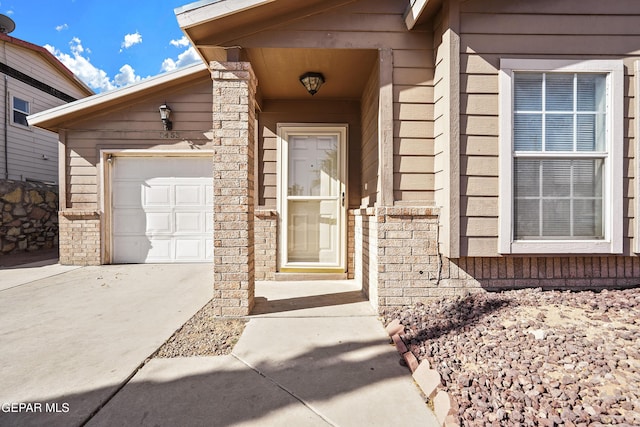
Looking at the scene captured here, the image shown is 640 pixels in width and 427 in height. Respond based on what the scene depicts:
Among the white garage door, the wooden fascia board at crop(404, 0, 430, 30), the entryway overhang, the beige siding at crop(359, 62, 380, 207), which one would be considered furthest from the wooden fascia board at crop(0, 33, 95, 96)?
the wooden fascia board at crop(404, 0, 430, 30)

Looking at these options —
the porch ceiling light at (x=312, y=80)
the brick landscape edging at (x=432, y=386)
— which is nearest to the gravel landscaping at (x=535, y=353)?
the brick landscape edging at (x=432, y=386)

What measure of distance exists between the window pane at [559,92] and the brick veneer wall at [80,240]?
6.34m

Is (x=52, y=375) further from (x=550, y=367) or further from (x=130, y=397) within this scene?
(x=550, y=367)

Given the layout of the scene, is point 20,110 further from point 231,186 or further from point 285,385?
point 285,385

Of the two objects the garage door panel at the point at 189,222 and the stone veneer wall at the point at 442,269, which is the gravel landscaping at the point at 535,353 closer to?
the stone veneer wall at the point at 442,269

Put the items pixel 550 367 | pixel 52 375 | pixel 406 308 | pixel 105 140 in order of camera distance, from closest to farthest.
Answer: pixel 550 367 → pixel 52 375 → pixel 406 308 → pixel 105 140

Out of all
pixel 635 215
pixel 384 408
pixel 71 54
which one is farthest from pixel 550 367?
pixel 71 54

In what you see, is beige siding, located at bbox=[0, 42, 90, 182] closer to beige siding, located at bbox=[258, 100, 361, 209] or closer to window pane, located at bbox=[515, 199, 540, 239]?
beige siding, located at bbox=[258, 100, 361, 209]

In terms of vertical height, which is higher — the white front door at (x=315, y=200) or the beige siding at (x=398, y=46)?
the beige siding at (x=398, y=46)

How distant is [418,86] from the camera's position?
2.88 m

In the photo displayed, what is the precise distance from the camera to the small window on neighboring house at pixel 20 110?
7.75 meters

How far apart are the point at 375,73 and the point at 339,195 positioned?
1.64m

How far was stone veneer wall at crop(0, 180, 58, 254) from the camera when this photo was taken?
6.30 metres

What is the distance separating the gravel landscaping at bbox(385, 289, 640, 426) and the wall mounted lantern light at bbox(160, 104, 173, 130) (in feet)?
15.1
